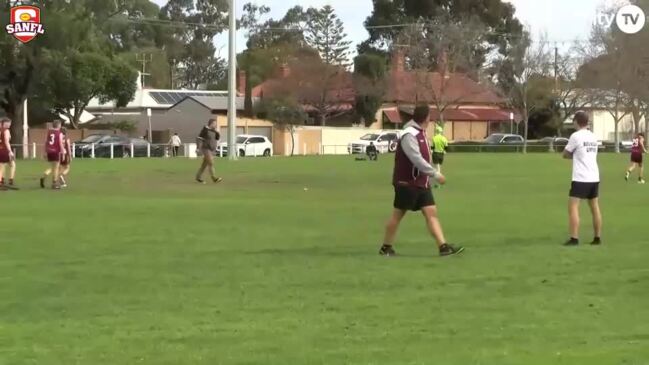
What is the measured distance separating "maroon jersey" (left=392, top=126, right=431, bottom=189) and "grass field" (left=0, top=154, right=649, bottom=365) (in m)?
0.90

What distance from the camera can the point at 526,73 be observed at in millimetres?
80250

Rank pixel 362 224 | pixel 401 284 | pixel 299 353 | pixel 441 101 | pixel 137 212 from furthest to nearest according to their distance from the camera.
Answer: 1. pixel 441 101
2. pixel 137 212
3. pixel 362 224
4. pixel 401 284
5. pixel 299 353

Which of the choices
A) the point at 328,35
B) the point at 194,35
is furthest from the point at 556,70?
the point at 194,35

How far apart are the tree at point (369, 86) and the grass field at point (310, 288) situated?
62.1 meters

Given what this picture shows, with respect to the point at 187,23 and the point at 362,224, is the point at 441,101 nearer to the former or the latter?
the point at 187,23

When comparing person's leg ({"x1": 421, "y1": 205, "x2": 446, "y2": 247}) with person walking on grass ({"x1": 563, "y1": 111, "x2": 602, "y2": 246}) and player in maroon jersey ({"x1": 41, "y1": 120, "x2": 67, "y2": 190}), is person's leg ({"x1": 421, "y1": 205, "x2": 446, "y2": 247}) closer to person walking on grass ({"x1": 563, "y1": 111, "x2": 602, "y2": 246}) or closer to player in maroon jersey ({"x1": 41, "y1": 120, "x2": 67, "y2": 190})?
person walking on grass ({"x1": 563, "y1": 111, "x2": 602, "y2": 246})

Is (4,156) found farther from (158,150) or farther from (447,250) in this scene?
(158,150)

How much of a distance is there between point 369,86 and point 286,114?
35.7 ft

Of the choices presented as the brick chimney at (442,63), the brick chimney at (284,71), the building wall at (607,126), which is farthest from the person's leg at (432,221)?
the building wall at (607,126)

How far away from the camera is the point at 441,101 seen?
79438 mm

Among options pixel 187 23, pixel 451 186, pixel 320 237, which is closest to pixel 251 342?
pixel 320 237

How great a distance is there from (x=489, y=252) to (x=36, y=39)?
44276 millimetres

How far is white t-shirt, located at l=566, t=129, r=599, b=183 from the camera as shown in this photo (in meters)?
12.7

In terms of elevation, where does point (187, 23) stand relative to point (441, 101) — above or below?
above
